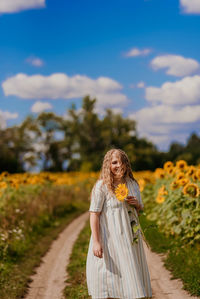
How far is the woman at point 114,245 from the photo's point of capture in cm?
357

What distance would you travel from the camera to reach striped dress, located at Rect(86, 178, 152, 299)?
3566 mm

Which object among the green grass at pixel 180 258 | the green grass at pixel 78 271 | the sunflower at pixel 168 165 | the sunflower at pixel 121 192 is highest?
the sunflower at pixel 168 165

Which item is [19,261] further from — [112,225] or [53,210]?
[53,210]

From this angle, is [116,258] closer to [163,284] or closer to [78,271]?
[163,284]

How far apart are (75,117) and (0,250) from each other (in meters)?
40.0

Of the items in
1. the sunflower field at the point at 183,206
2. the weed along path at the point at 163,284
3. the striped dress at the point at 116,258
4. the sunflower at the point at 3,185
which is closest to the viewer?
the striped dress at the point at 116,258

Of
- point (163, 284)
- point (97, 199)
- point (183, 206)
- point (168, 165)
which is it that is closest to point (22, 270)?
point (163, 284)

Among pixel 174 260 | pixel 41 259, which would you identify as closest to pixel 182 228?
pixel 174 260

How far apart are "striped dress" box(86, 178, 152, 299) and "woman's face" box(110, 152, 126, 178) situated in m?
0.17

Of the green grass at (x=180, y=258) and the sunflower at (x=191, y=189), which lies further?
the sunflower at (x=191, y=189)

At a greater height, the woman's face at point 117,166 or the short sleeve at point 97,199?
the woman's face at point 117,166

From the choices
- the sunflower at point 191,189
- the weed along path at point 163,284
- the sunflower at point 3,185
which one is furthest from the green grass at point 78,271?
the sunflower at point 3,185

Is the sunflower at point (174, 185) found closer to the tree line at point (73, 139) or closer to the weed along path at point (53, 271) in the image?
the weed along path at point (53, 271)

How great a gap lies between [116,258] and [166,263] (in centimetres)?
318
